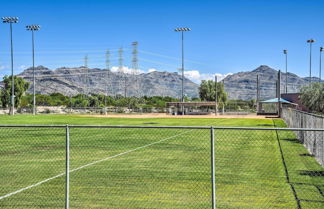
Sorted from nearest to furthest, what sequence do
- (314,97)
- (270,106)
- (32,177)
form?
1. (32,177)
2. (314,97)
3. (270,106)

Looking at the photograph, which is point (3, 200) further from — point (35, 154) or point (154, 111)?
point (154, 111)

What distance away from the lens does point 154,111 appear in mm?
102438

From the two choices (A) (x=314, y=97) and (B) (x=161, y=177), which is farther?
(A) (x=314, y=97)

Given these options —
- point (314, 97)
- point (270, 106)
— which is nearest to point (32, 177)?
point (314, 97)

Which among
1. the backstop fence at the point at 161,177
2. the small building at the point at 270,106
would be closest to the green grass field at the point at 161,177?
the backstop fence at the point at 161,177

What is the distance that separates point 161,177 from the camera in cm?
1272

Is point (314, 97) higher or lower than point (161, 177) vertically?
higher

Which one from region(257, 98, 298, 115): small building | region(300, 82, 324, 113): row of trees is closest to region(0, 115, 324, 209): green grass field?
region(300, 82, 324, 113): row of trees

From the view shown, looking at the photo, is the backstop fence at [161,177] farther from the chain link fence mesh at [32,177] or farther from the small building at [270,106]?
the small building at [270,106]

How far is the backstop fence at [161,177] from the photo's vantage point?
370 inches

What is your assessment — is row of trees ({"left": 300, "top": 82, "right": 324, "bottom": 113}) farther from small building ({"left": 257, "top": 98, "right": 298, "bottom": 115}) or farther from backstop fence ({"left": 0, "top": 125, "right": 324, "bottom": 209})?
backstop fence ({"left": 0, "top": 125, "right": 324, "bottom": 209})

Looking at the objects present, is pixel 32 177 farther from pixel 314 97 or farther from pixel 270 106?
pixel 270 106

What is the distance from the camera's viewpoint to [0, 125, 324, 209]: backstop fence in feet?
30.8

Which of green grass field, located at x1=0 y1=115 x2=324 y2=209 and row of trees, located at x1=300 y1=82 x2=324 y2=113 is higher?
row of trees, located at x1=300 y1=82 x2=324 y2=113
